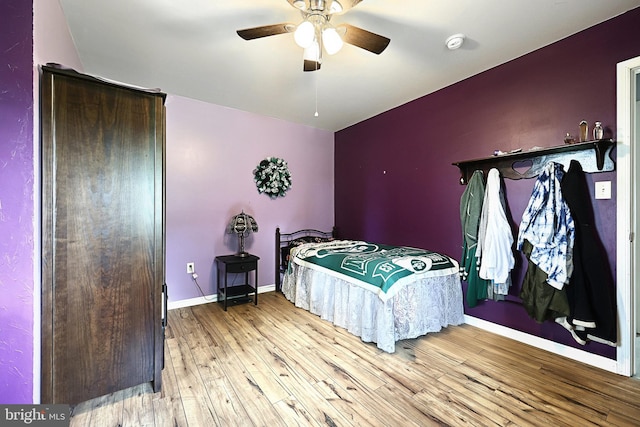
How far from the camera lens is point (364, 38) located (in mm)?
1756

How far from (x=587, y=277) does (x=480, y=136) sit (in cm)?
150

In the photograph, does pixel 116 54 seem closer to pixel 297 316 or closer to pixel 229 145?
pixel 229 145

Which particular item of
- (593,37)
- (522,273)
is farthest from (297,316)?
(593,37)

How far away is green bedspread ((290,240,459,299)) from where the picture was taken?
2.32 meters

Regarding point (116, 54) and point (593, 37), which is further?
point (116, 54)

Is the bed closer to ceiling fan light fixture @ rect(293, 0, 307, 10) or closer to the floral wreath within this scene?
the floral wreath

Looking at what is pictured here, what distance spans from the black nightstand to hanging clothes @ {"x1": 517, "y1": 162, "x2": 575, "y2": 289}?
2.80 m

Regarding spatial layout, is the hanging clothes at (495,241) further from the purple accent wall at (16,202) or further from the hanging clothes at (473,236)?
the purple accent wall at (16,202)

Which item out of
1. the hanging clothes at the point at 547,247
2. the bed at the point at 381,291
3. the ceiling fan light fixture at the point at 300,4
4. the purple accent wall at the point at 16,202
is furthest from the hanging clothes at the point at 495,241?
the purple accent wall at the point at 16,202

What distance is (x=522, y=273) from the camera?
2393 millimetres

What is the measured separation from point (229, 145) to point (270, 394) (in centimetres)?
295

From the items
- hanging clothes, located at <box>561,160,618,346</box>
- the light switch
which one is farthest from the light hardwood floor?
the light switch

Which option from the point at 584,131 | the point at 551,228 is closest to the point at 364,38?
the point at 584,131

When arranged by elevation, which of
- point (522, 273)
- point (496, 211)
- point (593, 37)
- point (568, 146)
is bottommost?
point (522, 273)
